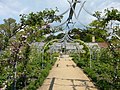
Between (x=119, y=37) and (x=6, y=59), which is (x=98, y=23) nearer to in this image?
(x=119, y=37)

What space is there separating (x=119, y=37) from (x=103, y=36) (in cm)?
58

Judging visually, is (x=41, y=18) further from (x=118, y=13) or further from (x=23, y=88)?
(x=23, y=88)

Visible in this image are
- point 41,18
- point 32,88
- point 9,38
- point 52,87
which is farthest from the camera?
point 52,87

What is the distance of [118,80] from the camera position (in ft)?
31.7

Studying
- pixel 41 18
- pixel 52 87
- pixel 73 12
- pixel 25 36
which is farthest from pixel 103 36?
pixel 52 87

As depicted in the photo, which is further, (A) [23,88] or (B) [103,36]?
(A) [23,88]

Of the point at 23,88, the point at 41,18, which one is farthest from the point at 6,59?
the point at 23,88

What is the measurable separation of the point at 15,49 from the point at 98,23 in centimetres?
319

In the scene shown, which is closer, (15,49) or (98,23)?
Result: (15,49)

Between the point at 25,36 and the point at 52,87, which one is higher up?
the point at 25,36

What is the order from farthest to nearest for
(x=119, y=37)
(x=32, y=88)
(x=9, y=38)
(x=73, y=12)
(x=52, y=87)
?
(x=52, y=87) → (x=32, y=88) → (x=73, y=12) → (x=119, y=37) → (x=9, y=38)

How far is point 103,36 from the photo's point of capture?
963 centimetres

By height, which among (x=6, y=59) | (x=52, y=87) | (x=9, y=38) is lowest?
(x=52, y=87)

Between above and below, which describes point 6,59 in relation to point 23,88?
above
